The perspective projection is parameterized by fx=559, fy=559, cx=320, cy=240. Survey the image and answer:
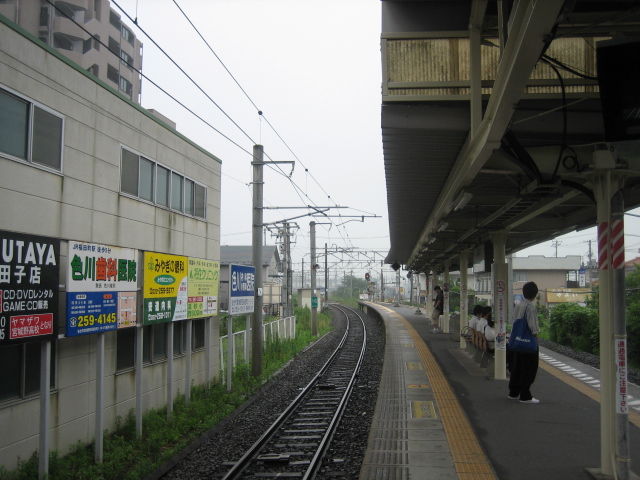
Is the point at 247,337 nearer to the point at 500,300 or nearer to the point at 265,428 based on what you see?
the point at 265,428

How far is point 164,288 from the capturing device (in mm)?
9680

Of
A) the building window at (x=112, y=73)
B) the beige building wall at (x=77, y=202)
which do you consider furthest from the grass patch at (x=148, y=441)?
the building window at (x=112, y=73)

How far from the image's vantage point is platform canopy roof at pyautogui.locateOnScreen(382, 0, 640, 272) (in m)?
4.75

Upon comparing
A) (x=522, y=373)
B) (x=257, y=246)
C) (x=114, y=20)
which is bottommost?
(x=522, y=373)

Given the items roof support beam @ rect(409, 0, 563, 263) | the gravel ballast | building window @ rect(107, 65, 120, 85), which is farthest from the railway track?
building window @ rect(107, 65, 120, 85)

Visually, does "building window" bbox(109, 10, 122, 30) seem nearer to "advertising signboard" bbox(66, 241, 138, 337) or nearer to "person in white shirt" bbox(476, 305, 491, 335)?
"advertising signboard" bbox(66, 241, 138, 337)

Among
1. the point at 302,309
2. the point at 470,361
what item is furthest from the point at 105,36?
the point at 470,361

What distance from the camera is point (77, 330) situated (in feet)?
23.0

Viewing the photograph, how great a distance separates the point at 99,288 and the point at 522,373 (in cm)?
612

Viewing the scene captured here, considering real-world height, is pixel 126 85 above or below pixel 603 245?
above

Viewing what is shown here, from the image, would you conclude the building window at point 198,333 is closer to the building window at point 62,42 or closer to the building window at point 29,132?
the building window at point 29,132

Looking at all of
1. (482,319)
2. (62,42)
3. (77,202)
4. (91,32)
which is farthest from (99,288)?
(62,42)

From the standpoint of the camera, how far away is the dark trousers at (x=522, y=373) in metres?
7.92

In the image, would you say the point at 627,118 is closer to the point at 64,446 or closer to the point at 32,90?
the point at 32,90
